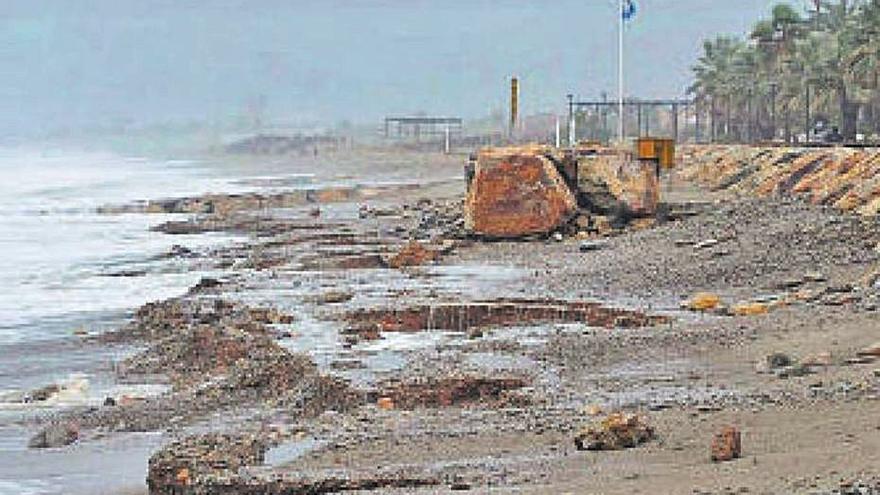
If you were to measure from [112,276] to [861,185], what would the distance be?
15.3 m

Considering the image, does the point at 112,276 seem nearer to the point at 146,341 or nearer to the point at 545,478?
the point at 146,341

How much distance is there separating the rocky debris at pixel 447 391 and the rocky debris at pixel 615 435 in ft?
9.71

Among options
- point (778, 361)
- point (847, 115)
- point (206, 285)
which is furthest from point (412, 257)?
point (847, 115)

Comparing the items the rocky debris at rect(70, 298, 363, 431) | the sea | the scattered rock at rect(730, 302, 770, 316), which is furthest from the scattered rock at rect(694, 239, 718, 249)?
the sea

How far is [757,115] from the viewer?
93.6 m

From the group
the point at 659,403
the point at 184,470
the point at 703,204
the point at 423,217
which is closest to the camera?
the point at 184,470

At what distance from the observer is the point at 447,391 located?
15.1 metres

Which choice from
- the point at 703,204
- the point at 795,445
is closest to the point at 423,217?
the point at 703,204

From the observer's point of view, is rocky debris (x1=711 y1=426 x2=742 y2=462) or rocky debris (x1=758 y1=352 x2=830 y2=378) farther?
rocky debris (x1=758 y1=352 x2=830 y2=378)

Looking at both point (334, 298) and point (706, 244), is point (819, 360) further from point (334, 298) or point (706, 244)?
point (706, 244)

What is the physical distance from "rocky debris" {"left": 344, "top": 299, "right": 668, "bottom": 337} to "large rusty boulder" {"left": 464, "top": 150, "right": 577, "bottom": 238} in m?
12.1

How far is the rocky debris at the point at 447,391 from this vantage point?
48.4ft

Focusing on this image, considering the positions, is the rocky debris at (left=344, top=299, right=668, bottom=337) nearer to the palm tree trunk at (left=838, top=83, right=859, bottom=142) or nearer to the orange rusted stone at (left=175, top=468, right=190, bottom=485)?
the orange rusted stone at (left=175, top=468, right=190, bottom=485)

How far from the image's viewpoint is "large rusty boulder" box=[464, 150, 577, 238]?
3422cm
